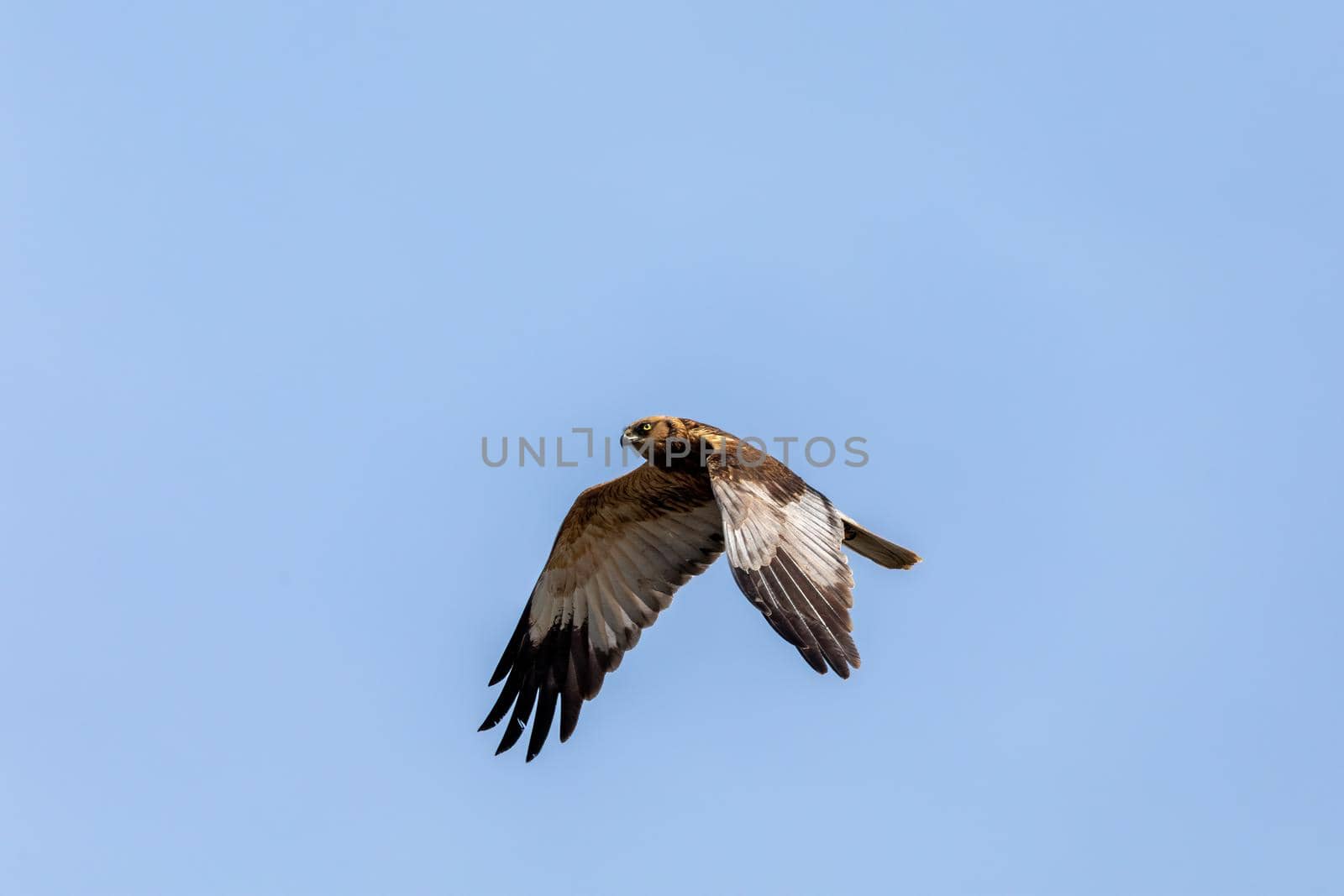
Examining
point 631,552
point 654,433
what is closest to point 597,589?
point 631,552

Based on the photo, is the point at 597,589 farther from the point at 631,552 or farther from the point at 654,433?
the point at 654,433

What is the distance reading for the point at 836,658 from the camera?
27.9 feet

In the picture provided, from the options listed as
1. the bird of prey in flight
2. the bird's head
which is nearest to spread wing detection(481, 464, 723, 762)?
the bird of prey in flight

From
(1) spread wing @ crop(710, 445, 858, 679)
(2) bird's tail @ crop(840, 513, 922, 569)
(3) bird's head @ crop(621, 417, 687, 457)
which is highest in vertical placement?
(3) bird's head @ crop(621, 417, 687, 457)

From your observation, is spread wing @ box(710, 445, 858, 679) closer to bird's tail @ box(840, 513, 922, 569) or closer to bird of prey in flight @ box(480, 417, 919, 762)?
bird of prey in flight @ box(480, 417, 919, 762)

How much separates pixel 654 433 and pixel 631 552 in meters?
1.32

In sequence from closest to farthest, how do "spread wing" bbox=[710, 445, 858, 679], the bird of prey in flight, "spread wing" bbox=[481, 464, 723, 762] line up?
"spread wing" bbox=[710, 445, 858, 679]
the bird of prey in flight
"spread wing" bbox=[481, 464, 723, 762]

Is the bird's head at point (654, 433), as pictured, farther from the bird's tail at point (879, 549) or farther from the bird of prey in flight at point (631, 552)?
the bird's tail at point (879, 549)

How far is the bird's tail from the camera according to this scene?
35.7 ft

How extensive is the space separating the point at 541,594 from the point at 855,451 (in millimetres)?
2751

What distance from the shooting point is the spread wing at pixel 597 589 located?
37.0ft

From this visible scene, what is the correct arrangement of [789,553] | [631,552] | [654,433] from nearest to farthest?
[789,553] → [654,433] → [631,552]

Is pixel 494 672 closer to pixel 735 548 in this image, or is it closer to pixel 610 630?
pixel 610 630

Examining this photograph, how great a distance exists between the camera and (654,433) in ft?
35.1
